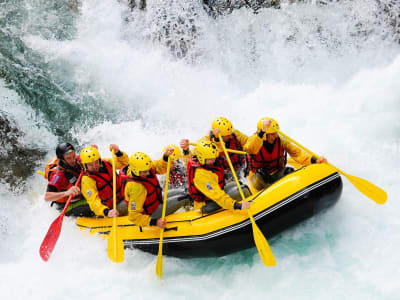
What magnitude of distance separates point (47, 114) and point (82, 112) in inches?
25.5

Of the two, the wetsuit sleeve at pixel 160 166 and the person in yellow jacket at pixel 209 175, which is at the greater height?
the person in yellow jacket at pixel 209 175

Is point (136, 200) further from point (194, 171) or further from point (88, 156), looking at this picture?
point (88, 156)

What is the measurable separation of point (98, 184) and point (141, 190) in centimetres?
77

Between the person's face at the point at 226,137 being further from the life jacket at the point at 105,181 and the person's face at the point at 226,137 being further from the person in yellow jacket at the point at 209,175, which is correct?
the life jacket at the point at 105,181

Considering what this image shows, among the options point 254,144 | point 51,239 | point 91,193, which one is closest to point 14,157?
point 51,239

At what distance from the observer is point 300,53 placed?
7.27 meters

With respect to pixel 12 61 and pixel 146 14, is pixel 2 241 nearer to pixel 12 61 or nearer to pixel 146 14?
pixel 12 61

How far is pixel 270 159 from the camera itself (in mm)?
4449

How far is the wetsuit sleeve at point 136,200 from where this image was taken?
3.91 meters

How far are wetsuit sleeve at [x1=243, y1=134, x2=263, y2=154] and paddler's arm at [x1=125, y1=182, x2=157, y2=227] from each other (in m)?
1.34

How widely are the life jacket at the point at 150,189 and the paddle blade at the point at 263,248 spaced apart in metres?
1.20

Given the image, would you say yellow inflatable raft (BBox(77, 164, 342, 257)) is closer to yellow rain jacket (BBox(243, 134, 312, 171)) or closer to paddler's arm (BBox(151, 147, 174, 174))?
yellow rain jacket (BBox(243, 134, 312, 171))

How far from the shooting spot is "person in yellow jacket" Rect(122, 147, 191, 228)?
12.8ft

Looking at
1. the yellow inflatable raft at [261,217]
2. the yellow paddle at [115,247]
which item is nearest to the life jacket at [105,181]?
the yellow paddle at [115,247]
